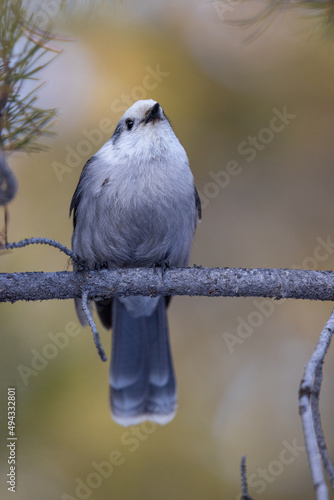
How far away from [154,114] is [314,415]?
1680 mm

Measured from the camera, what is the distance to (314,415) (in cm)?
123

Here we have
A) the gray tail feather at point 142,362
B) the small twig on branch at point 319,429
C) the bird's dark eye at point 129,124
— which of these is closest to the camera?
the small twig on branch at point 319,429

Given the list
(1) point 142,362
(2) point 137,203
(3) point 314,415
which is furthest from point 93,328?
(1) point 142,362

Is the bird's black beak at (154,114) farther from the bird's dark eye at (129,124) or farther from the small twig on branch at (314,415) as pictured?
the small twig on branch at (314,415)

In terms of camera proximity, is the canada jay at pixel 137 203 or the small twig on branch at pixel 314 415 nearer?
the small twig on branch at pixel 314 415

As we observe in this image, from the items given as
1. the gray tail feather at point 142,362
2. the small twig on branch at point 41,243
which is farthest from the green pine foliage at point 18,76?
the gray tail feather at point 142,362

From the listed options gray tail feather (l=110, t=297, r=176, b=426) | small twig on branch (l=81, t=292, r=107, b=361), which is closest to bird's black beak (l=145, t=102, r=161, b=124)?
small twig on branch (l=81, t=292, r=107, b=361)

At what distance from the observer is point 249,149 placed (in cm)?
309

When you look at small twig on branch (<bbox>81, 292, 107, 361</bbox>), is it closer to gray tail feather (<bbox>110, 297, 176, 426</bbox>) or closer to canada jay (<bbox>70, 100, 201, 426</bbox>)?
canada jay (<bbox>70, 100, 201, 426</bbox>)

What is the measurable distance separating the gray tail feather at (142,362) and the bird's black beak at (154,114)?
1057 mm

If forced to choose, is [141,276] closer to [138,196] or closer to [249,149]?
[138,196]

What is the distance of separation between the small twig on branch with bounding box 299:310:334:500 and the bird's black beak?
1.41m

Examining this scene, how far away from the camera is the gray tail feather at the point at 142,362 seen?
3035 mm

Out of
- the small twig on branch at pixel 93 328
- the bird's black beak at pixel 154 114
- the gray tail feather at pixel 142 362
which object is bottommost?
the small twig on branch at pixel 93 328
